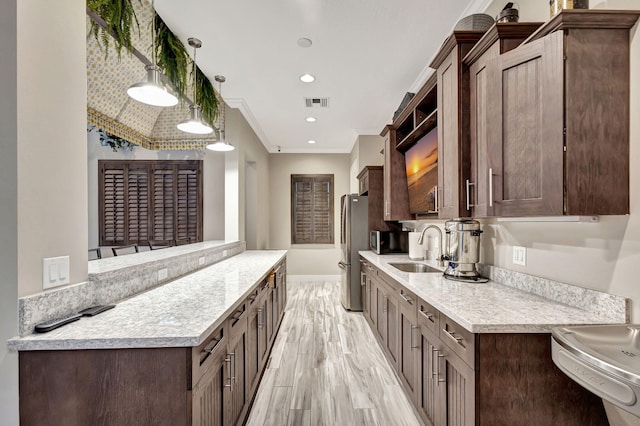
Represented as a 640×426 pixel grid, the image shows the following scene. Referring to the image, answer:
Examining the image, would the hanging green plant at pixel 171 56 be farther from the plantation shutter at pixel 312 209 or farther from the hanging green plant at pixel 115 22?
the plantation shutter at pixel 312 209

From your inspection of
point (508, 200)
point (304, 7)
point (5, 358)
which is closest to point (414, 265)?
point (508, 200)

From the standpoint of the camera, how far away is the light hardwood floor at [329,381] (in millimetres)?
2078

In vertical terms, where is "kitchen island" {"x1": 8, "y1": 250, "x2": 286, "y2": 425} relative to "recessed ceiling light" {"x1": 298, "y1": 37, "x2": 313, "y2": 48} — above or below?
below

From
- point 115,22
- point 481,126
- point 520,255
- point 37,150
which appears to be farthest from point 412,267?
point 115,22

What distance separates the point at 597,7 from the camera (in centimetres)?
137

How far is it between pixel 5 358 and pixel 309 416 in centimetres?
172

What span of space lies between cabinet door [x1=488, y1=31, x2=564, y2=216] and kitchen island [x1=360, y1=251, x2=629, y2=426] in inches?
18.8

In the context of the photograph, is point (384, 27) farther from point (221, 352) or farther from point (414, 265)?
point (221, 352)

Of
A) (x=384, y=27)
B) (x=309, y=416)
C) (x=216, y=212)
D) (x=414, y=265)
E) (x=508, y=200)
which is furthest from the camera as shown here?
(x=216, y=212)

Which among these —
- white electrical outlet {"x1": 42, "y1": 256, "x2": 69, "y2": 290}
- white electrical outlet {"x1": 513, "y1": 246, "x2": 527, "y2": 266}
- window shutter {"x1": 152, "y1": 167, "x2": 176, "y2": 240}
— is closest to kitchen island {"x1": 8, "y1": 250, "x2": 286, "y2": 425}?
white electrical outlet {"x1": 42, "y1": 256, "x2": 69, "y2": 290}

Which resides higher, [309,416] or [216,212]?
[216,212]

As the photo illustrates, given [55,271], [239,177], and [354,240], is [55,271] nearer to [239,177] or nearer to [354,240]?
[239,177]

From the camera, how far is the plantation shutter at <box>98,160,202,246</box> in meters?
4.62

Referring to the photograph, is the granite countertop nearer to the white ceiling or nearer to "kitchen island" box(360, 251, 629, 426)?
"kitchen island" box(360, 251, 629, 426)
